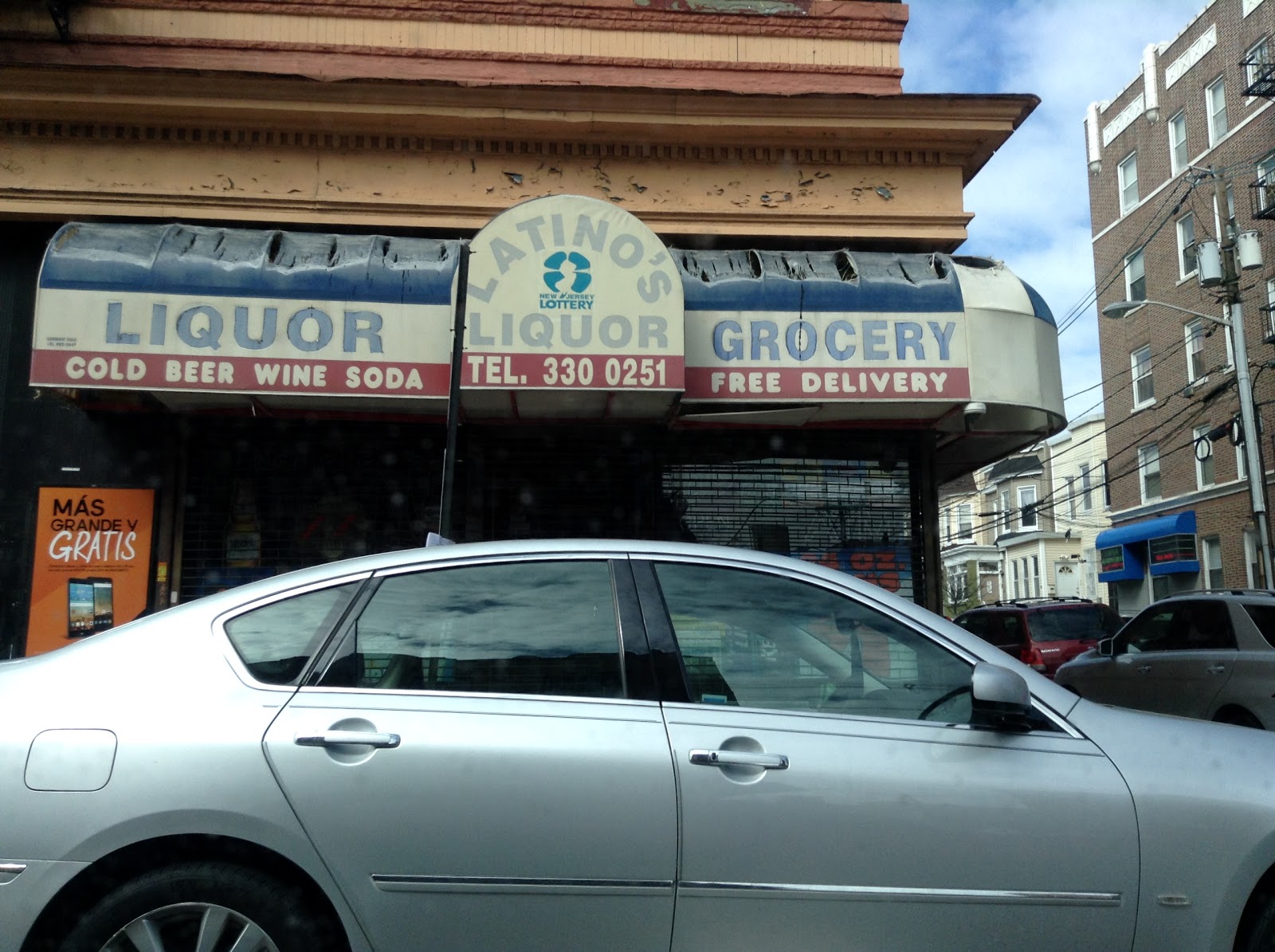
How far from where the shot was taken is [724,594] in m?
3.38

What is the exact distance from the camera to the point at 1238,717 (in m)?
8.30

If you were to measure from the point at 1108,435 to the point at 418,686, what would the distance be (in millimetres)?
39885

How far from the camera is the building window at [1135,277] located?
109 ft

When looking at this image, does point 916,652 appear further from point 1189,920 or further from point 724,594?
point 1189,920

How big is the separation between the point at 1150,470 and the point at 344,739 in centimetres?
3499

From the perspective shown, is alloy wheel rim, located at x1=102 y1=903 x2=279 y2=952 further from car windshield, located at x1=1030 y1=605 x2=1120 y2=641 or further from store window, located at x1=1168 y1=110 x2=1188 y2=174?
store window, located at x1=1168 y1=110 x2=1188 y2=174

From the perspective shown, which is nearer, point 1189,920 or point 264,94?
point 1189,920

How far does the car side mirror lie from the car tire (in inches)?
75.9

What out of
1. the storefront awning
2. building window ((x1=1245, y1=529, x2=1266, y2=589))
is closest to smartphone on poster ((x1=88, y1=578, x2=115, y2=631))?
the storefront awning

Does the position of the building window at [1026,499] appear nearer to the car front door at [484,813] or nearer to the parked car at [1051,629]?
the parked car at [1051,629]

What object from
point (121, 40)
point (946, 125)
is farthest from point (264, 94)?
point (946, 125)

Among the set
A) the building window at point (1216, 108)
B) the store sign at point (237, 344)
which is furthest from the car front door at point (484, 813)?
the building window at point (1216, 108)

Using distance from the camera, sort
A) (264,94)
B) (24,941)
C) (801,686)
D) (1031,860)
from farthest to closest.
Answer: (264,94) → (801,686) → (1031,860) → (24,941)

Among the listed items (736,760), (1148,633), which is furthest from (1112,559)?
(736,760)
